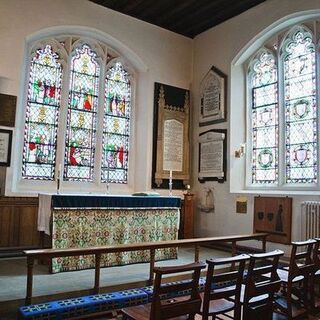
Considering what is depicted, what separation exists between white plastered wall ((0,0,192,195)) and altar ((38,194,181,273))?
4.56 ft

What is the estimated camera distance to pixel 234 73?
6387 mm

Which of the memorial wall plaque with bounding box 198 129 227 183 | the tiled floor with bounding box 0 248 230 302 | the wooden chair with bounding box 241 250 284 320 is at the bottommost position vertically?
the tiled floor with bounding box 0 248 230 302

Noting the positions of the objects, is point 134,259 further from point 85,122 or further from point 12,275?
point 85,122

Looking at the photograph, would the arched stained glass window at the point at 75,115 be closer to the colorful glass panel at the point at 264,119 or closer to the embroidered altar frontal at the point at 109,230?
the embroidered altar frontal at the point at 109,230

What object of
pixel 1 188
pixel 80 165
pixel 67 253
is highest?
pixel 80 165

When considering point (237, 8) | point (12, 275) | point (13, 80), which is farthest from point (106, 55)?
point (12, 275)

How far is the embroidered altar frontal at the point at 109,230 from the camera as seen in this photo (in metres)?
4.10

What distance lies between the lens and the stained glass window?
6344 millimetres

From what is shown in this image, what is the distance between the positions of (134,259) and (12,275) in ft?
4.90

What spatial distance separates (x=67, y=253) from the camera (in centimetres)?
315

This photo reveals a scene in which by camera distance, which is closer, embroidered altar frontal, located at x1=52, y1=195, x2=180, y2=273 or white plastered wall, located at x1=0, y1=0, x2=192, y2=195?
embroidered altar frontal, located at x1=52, y1=195, x2=180, y2=273

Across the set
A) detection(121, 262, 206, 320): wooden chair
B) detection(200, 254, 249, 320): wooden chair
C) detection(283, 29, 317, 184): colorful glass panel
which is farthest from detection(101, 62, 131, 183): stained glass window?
detection(121, 262, 206, 320): wooden chair

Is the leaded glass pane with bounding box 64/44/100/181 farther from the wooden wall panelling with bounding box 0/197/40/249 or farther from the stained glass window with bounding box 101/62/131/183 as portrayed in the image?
the wooden wall panelling with bounding box 0/197/40/249

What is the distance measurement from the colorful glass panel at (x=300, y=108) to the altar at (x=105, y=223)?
1.98m
